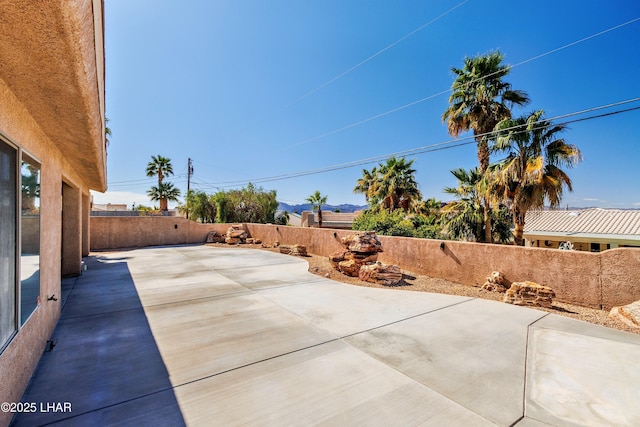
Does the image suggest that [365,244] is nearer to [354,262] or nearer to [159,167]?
[354,262]

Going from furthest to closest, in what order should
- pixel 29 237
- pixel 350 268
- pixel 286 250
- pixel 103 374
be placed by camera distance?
1. pixel 286 250
2. pixel 350 268
3. pixel 103 374
4. pixel 29 237

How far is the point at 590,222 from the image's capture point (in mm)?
19000

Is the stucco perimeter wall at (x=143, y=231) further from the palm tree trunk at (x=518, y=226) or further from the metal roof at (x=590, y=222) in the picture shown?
the metal roof at (x=590, y=222)

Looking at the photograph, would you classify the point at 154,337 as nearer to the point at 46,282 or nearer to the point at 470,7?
the point at 46,282

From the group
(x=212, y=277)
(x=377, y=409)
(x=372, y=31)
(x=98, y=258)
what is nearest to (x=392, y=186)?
(x=372, y=31)

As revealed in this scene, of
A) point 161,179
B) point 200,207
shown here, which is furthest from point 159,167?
point 200,207

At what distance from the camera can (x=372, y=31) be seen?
14078mm

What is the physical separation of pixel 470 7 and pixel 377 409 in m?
12.8

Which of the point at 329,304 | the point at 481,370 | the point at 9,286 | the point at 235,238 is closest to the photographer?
the point at 9,286

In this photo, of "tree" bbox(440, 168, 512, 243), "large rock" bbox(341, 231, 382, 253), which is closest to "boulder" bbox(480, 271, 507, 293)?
"large rock" bbox(341, 231, 382, 253)

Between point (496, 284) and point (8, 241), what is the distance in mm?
8486

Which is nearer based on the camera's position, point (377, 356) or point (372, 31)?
point (377, 356)

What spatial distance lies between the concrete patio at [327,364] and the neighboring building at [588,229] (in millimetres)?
→ 14699

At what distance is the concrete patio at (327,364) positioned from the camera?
8.79ft
